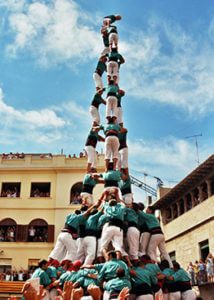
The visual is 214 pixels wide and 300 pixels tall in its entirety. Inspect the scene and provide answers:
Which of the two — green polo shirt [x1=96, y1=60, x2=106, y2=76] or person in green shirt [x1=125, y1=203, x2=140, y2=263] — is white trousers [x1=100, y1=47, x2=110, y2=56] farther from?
person in green shirt [x1=125, y1=203, x2=140, y2=263]

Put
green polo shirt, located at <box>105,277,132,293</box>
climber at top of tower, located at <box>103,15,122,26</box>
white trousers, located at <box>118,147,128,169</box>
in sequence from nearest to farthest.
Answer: green polo shirt, located at <box>105,277,132,293</box>
white trousers, located at <box>118,147,128,169</box>
climber at top of tower, located at <box>103,15,122,26</box>

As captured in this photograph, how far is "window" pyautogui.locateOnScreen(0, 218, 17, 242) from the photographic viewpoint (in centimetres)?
2491

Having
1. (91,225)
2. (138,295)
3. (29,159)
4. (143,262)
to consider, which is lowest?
(138,295)

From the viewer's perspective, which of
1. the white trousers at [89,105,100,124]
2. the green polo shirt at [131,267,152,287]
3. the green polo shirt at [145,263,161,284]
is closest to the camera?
the green polo shirt at [131,267,152,287]

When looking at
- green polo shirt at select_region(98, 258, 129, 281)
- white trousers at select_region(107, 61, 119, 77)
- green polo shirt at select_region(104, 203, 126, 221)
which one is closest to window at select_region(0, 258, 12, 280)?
white trousers at select_region(107, 61, 119, 77)

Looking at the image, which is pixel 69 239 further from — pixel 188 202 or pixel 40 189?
pixel 40 189

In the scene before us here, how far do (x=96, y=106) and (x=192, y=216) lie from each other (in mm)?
11102

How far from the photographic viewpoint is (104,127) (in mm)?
11719

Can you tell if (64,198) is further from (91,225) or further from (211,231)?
(91,225)

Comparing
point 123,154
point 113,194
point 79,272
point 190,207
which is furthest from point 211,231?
point 79,272

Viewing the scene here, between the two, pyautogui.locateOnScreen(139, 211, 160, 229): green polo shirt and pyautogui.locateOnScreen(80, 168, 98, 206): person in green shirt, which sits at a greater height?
pyautogui.locateOnScreen(80, 168, 98, 206): person in green shirt

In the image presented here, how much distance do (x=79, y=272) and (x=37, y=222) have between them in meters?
17.0

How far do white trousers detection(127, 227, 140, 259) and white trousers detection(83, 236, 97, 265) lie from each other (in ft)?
2.81

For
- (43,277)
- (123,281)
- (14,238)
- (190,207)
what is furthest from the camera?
(14,238)
